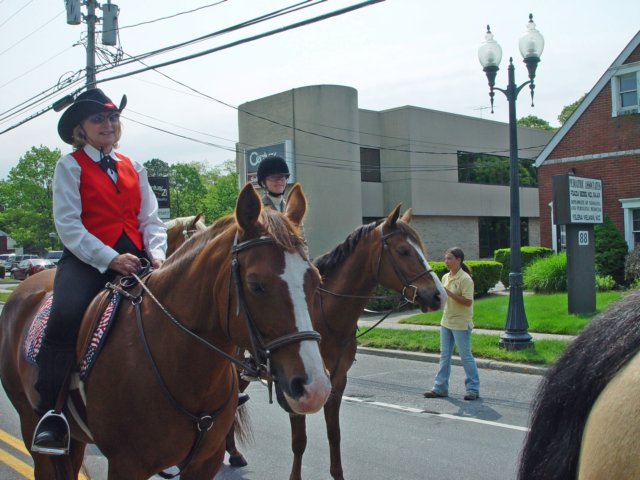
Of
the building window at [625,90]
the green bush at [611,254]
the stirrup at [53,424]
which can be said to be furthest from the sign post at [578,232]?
the stirrup at [53,424]

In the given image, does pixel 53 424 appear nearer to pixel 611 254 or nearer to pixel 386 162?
pixel 611 254

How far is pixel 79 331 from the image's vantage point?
337 cm

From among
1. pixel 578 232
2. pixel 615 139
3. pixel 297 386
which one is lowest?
pixel 297 386

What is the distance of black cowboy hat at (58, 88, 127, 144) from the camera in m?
3.67

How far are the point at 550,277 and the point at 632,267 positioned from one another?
249cm

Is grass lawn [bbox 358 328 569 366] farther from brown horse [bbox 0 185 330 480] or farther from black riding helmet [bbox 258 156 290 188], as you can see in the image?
brown horse [bbox 0 185 330 480]

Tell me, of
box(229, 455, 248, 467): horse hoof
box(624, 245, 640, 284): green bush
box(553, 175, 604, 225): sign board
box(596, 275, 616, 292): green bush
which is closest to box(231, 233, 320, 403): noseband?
box(229, 455, 248, 467): horse hoof

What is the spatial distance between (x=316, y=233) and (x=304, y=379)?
87.0 feet

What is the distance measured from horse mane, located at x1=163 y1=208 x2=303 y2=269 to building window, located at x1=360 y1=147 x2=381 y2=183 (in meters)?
31.8

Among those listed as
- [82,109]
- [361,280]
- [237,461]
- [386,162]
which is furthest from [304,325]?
[386,162]

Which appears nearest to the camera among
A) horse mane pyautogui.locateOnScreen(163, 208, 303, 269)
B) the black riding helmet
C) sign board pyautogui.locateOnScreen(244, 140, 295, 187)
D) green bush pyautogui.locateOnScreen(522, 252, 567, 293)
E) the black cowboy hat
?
horse mane pyautogui.locateOnScreen(163, 208, 303, 269)

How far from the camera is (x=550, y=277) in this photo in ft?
63.6

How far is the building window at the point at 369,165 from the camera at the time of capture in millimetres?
34750

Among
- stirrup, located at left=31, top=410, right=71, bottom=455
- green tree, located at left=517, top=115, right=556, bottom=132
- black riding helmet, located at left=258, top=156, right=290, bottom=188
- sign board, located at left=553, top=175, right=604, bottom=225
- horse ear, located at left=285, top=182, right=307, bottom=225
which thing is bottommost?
stirrup, located at left=31, top=410, right=71, bottom=455
